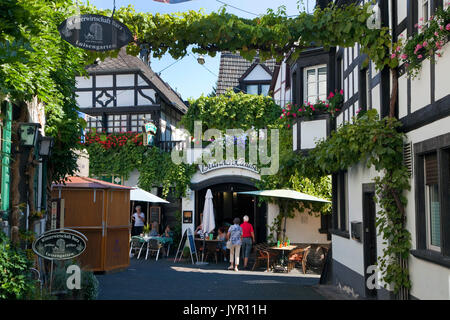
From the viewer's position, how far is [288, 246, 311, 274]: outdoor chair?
1665 centimetres

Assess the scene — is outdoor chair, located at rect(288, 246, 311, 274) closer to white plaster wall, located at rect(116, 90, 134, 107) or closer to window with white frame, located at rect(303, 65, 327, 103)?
window with white frame, located at rect(303, 65, 327, 103)

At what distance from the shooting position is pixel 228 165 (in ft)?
69.9

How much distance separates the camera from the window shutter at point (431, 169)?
724cm

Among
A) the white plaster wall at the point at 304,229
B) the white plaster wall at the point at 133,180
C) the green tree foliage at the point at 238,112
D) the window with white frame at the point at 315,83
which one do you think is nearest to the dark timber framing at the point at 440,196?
the window with white frame at the point at 315,83

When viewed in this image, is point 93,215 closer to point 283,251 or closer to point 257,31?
point 283,251

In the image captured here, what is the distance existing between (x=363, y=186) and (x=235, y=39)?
385 cm

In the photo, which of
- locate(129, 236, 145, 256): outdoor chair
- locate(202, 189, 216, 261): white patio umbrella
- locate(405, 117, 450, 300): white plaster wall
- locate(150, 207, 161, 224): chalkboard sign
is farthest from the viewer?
locate(150, 207, 161, 224): chalkboard sign

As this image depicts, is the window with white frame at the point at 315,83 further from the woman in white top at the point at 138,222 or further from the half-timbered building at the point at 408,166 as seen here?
the woman in white top at the point at 138,222

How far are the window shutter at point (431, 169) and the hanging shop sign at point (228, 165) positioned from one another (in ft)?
43.5

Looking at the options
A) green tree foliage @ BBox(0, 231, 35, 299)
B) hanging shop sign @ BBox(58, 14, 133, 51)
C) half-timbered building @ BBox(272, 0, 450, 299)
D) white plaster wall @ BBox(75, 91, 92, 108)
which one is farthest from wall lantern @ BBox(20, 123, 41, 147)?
white plaster wall @ BBox(75, 91, 92, 108)

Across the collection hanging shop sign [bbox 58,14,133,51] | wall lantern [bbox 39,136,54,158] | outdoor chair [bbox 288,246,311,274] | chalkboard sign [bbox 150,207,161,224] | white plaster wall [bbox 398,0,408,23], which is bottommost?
outdoor chair [bbox 288,246,311,274]

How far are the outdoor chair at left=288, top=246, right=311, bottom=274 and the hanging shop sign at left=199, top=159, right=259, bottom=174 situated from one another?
4607 mm

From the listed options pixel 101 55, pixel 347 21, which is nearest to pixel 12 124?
pixel 101 55

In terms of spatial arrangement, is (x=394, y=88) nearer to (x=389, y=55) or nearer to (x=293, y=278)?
(x=389, y=55)
